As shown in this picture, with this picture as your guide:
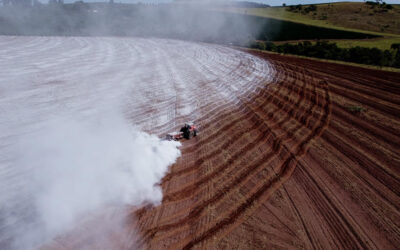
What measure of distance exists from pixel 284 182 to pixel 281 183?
4.2 inches

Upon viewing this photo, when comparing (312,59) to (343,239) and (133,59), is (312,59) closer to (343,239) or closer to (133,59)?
(133,59)

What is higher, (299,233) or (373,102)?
(373,102)

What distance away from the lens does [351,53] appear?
2245cm

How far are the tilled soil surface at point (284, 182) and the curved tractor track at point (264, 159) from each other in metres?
0.03

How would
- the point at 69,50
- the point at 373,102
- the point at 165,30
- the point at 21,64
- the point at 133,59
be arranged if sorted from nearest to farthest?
the point at 373,102, the point at 21,64, the point at 133,59, the point at 69,50, the point at 165,30

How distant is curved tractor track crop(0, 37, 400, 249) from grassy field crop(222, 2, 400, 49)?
63.0 feet

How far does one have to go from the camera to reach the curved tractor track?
5.14 metres

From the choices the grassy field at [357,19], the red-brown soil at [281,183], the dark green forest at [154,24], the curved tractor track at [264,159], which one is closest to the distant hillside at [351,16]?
the grassy field at [357,19]

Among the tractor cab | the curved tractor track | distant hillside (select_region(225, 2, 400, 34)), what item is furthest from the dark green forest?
the tractor cab

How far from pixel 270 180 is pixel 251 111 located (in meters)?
4.96

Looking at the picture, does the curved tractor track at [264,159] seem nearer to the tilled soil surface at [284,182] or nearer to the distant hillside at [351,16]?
the tilled soil surface at [284,182]

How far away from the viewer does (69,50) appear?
822 inches

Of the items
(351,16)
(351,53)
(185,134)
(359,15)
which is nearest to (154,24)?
(351,53)

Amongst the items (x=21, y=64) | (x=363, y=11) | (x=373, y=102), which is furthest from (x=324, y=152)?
(x=363, y=11)
